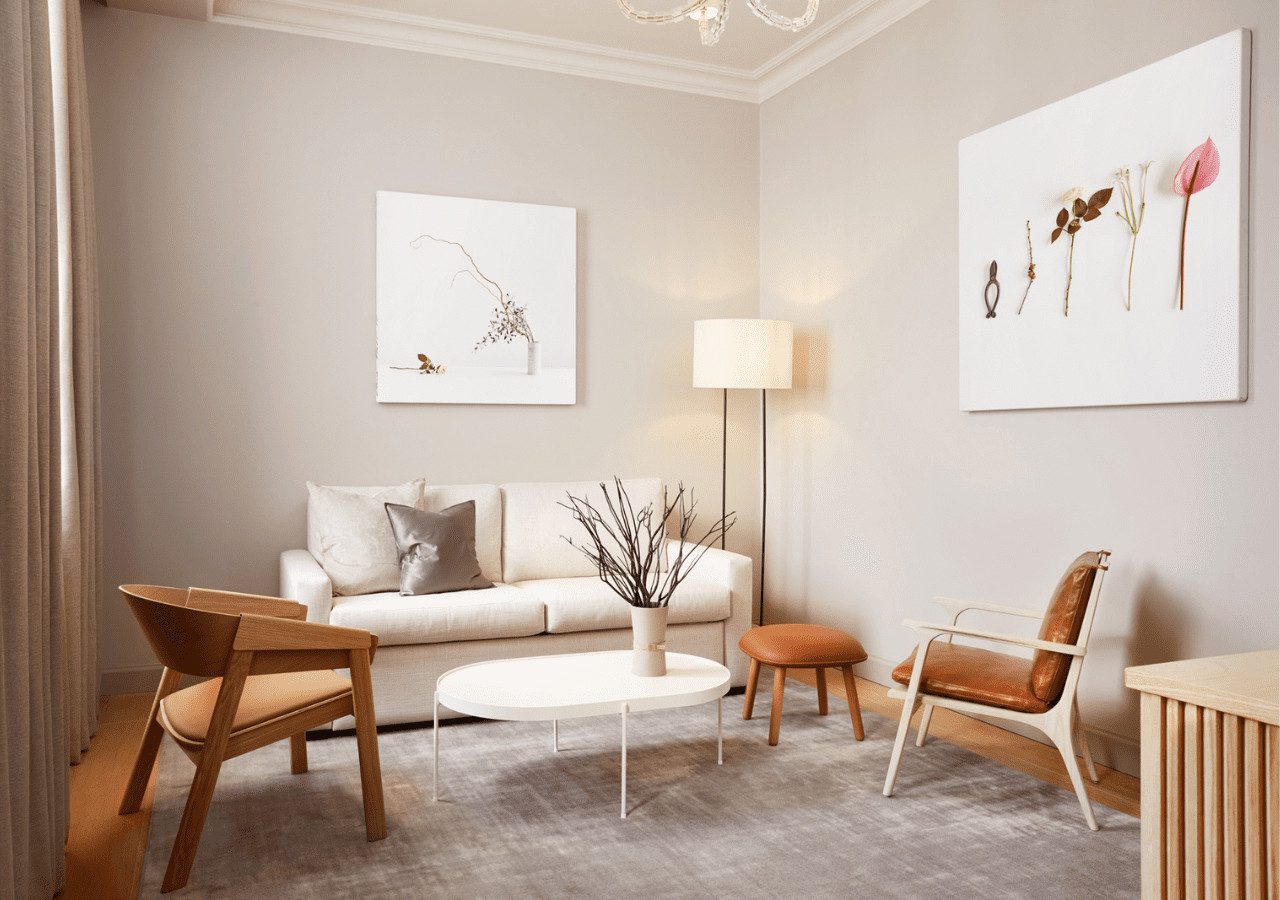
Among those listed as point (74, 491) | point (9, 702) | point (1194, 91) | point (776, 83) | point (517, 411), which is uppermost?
point (776, 83)

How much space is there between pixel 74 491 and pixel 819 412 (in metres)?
3.37

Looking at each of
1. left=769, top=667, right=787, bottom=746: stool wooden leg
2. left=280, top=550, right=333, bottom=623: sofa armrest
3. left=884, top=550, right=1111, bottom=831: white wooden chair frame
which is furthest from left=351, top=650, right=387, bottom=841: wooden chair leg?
left=884, top=550, right=1111, bottom=831: white wooden chair frame

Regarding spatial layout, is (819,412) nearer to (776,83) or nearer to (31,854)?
(776,83)

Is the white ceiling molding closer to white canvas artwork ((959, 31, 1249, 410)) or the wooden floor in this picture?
white canvas artwork ((959, 31, 1249, 410))

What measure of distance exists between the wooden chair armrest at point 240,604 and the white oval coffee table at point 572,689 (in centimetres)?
56

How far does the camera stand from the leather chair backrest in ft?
9.84

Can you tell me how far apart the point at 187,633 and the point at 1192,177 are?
3300 mm

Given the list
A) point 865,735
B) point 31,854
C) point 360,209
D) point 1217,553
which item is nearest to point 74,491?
point 31,854

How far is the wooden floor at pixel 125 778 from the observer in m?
2.61

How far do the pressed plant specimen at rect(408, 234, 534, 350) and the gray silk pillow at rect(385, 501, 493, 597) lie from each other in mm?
1080

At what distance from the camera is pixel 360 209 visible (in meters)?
4.79

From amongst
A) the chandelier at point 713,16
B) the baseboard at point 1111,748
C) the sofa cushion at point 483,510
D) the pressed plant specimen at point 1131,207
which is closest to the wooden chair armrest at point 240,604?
the sofa cushion at point 483,510

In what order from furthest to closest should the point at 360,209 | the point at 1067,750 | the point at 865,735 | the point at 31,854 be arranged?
the point at 360,209 → the point at 865,735 → the point at 1067,750 → the point at 31,854

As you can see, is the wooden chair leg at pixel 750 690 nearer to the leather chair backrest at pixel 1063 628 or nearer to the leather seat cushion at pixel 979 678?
the leather seat cushion at pixel 979 678
